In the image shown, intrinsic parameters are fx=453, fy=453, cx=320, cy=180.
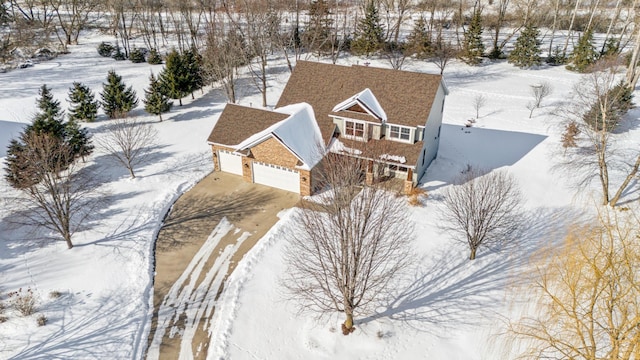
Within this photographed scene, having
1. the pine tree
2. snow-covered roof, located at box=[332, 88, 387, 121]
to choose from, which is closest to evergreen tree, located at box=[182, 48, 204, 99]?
the pine tree

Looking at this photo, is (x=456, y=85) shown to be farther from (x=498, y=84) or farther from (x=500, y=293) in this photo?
(x=500, y=293)

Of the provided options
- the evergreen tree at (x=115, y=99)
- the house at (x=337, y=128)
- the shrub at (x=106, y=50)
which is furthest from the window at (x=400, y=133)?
the shrub at (x=106, y=50)

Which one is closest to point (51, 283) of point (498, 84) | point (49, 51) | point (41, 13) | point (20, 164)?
point (20, 164)

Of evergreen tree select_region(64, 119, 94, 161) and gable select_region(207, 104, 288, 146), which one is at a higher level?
gable select_region(207, 104, 288, 146)

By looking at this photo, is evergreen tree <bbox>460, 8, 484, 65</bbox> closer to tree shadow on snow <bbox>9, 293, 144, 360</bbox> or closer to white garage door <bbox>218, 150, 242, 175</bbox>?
white garage door <bbox>218, 150, 242, 175</bbox>

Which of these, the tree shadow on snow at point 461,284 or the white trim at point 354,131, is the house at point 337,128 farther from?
the tree shadow on snow at point 461,284

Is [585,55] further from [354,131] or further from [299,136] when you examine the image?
[299,136]

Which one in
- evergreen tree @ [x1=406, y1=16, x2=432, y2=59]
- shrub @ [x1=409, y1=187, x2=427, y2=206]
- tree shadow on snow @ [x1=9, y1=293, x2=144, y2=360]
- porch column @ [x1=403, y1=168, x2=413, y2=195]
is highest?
evergreen tree @ [x1=406, y1=16, x2=432, y2=59]
